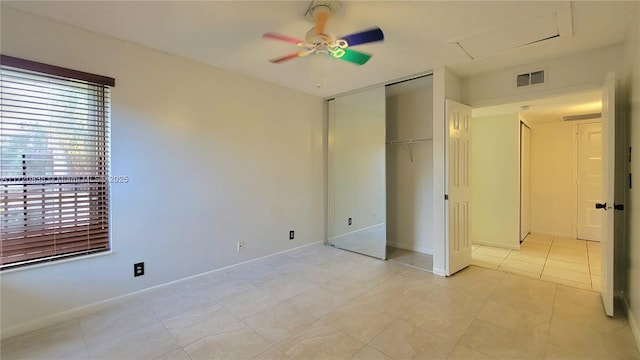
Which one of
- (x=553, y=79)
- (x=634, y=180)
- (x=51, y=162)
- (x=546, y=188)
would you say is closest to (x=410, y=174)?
(x=553, y=79)

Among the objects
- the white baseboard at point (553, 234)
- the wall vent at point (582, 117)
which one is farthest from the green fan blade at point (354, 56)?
the white baseboard at point (553, 234)

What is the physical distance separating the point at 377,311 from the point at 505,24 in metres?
2.60

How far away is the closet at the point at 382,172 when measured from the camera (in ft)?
13.1

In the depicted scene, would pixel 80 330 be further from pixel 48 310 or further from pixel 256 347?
pixel 256 347

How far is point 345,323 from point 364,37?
2.19 meters

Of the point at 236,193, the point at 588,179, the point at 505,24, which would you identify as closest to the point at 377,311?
the point at 236,193

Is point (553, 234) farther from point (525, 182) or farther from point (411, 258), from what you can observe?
point (411, 258)

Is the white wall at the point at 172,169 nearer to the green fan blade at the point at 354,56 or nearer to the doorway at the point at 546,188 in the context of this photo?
the green fan blade at the point at 354,56

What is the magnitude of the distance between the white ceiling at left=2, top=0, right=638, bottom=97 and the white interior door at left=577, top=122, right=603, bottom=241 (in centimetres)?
316

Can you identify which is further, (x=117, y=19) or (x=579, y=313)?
(x=579, y=313)

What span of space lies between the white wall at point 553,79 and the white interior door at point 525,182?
2050 mm

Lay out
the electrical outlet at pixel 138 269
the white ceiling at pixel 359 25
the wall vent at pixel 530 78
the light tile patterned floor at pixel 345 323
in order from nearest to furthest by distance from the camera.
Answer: the light tile patterned floor at pixel 345 323
the white ceiling at pixel 359 25
the electrical outlet at pixel 138 269
the wall vent at pixel 530 78

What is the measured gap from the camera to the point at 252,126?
356 centimetres

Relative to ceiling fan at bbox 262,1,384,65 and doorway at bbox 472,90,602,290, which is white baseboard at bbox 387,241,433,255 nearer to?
doorway at bbox 472,90,602,290
